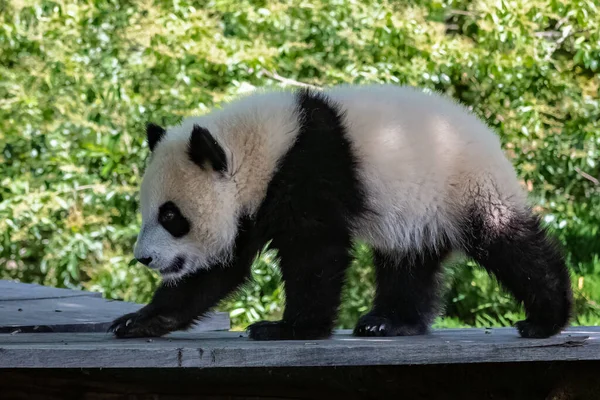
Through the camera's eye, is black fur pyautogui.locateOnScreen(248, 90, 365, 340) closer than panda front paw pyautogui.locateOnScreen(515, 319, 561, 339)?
Yes

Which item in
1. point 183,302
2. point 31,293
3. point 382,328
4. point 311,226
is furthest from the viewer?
point 31,293

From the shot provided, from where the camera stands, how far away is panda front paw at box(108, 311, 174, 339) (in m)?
4.04

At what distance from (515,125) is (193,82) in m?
2.90

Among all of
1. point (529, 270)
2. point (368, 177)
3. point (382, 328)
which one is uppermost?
point (368, 177)

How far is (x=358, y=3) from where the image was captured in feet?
29.1

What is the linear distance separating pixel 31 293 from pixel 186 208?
233 centimetres

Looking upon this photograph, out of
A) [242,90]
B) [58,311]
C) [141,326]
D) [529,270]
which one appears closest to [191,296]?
[141,326]

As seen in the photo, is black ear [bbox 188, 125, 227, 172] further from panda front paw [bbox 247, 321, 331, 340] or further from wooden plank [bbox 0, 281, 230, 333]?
wooden plank [bbox 0, 281, 230, 333]

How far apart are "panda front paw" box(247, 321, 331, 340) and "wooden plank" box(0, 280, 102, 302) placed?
2235 millimetres

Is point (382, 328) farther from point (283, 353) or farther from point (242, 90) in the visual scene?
point (242, 90)

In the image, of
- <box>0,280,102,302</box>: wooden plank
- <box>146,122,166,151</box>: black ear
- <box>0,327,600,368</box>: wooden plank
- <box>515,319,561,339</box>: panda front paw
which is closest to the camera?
<box>0,327,600,368</box>: wooden plank

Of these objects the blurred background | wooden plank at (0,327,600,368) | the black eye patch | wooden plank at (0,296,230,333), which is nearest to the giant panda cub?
the black eye patch

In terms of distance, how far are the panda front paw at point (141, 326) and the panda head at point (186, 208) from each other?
7.3 inches

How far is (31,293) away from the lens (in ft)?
19.9
